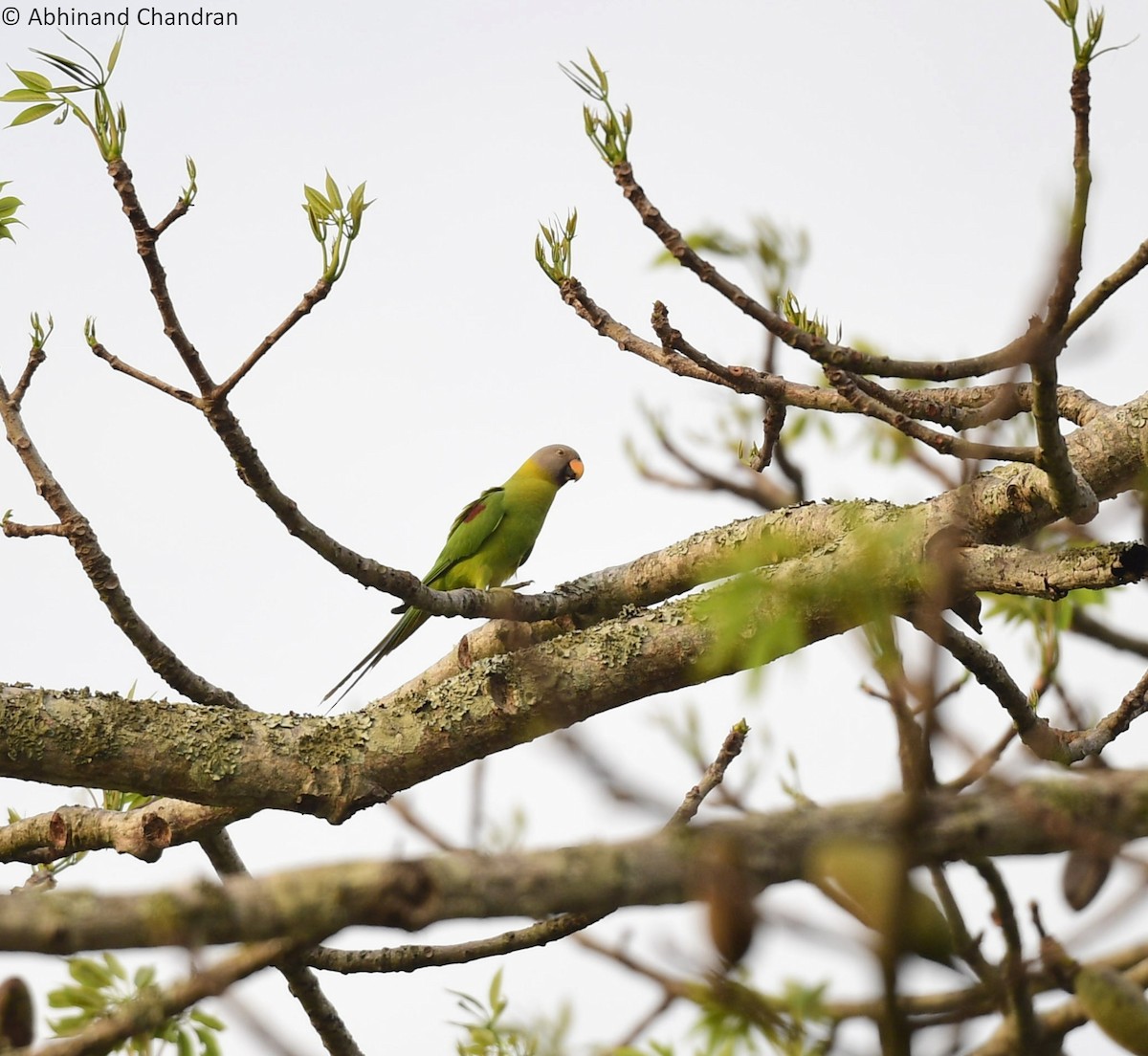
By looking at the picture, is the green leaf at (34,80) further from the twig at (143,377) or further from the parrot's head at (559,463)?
the parrot's head at (559,463)

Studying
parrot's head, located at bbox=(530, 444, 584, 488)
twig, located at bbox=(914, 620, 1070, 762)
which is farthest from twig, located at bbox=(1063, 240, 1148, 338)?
parrot's head, located at bbox=(530, 444, 584, 488)

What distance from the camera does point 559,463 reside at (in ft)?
25.2

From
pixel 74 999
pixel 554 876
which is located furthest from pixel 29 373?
pixel 554 876

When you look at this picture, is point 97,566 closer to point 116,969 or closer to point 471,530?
point 116,969

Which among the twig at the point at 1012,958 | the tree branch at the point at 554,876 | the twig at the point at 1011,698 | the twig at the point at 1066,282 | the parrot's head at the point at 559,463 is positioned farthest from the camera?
the parrot's head at the point at 559,463

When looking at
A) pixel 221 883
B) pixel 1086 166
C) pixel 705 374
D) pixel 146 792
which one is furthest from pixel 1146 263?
pixel 146 792

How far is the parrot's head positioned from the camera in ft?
25.1

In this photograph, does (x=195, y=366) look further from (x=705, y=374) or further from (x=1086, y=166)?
(x=1086, y=166)

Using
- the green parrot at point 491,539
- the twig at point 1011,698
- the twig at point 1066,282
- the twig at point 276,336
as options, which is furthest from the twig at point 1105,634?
the green parrot at point 491,539

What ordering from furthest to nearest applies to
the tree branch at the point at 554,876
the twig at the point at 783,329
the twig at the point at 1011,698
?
the twig at the point at 1011,698
the twig at the point at 783,329
the tree branch at the point at 554,876

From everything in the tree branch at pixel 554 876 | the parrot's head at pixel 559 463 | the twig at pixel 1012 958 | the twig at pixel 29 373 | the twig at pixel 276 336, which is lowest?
the twig at pixel 1012 958

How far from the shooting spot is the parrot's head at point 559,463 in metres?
7.64

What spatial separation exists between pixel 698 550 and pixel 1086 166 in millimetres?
2070

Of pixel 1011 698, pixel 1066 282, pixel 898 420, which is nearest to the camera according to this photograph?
pixel 1066 282
